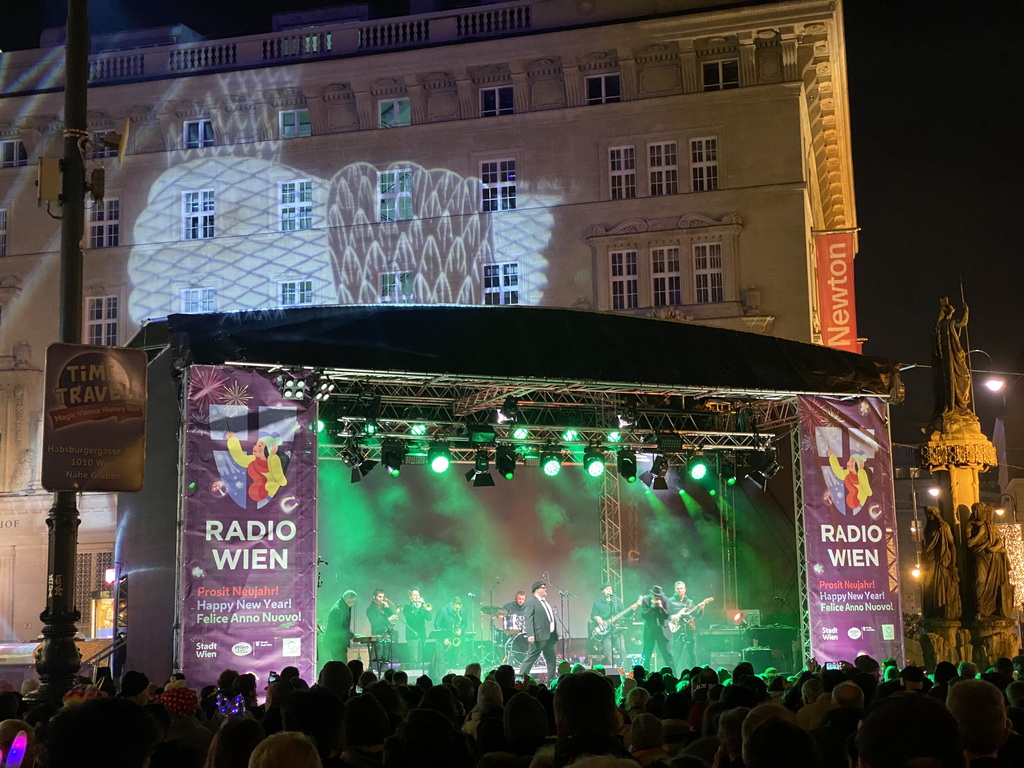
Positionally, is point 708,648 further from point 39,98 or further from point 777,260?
point 39,98

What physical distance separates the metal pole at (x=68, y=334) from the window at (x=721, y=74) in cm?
2809

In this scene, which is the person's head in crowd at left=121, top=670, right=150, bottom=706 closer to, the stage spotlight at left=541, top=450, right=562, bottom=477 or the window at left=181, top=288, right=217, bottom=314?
the stage spotlight at left=541, top=450, right=562, bottom=477

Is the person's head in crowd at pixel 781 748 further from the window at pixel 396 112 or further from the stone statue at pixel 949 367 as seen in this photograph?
Result: the window at pixel 396 112

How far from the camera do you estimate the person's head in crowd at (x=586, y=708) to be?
5.25 m

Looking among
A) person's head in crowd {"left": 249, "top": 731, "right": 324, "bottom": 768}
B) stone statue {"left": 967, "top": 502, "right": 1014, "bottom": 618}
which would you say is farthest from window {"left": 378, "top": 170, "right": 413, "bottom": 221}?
person's head in crowd {"left": 249, "top": 731, "right": 324, "bottom": 768}

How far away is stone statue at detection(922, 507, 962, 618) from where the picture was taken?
18.1 m

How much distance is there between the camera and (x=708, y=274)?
Answer: 3538 centimetres

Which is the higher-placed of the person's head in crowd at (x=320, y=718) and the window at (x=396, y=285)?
the window at (x=396, y=285)

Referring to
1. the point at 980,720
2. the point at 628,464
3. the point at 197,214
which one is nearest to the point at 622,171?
the point at 197,214

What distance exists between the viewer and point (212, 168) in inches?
1527

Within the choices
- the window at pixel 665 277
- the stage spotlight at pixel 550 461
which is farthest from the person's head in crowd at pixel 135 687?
the window at pixel 665 277

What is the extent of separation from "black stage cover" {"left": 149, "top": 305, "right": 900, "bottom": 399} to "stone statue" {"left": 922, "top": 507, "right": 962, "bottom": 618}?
2534mm

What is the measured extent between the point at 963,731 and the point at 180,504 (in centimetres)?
1273

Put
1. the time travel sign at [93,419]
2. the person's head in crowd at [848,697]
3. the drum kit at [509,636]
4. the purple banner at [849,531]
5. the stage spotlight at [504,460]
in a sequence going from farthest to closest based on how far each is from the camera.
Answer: the drum kit at [509,636] → the stage spotlight at [504,460] → the purple banner at [849,531] → the time travel sign at [93,419] → the person's head in crowd at [848,697]
